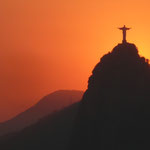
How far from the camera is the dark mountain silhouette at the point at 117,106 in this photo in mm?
103062

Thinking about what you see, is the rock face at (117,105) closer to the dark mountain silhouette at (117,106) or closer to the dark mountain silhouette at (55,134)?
the dark mountain silhouette at (117,106)

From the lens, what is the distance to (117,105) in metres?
105

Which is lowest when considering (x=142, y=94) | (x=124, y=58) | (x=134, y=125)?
(x=134, y=125)

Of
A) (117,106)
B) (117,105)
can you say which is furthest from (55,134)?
(117,105)

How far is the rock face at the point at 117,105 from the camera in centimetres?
10312

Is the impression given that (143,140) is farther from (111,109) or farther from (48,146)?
(48,146)

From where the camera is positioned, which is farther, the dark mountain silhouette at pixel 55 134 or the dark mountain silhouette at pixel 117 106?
the dark mountain silhouette at pixel 55 134

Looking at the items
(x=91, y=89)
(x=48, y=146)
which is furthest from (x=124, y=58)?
(x=48, y=146)

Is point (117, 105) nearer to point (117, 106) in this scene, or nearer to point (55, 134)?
point (117, 106)

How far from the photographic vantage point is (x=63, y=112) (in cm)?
19550

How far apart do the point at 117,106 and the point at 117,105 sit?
28cm

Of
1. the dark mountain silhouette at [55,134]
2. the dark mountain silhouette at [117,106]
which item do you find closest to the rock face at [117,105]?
the dark mountain silhouette at [117,106]

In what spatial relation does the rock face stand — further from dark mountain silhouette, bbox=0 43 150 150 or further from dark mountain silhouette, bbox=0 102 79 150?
dark mountain silhouette, bbox=0 102 79 150

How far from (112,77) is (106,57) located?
6010 mm
